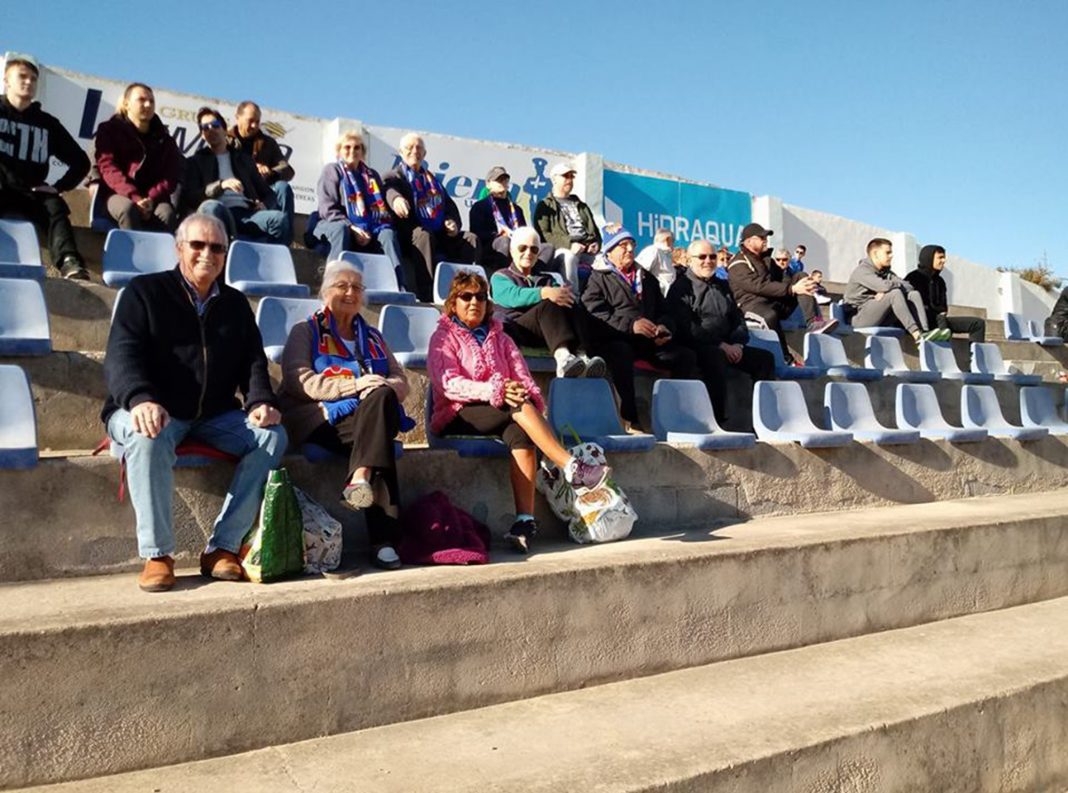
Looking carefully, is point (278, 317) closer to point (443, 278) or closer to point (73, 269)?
point (73, 269)

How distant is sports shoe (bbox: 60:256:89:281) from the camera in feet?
14.7

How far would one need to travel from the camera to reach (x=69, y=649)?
2068 mm

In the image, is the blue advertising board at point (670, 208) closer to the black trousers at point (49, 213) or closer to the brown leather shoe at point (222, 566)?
the black trousers at point (49, 213)

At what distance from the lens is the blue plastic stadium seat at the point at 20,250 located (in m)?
4.01

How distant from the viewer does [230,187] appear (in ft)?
18.3

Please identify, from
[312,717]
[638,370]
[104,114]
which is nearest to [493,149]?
[104,114]

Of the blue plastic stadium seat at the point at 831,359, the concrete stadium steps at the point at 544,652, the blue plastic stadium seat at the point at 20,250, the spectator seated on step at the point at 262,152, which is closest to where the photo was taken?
the concrete stadium steps at the point at 544,652

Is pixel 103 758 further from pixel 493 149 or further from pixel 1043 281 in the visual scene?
pixel 1043 281

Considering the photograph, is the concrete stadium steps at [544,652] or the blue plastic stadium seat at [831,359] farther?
the blue plastic stadium seat at [831,359]

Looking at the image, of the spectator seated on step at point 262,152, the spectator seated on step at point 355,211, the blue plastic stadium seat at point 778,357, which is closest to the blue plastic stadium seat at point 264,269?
the spectator seated on step at point 355,211

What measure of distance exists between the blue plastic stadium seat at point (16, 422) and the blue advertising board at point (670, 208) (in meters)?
9.68

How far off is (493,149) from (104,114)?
4.37 m

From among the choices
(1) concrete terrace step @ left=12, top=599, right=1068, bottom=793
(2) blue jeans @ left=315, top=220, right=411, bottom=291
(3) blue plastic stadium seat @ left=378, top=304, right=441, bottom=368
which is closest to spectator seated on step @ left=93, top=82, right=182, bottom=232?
(2) blue jeans @ left=315, top=220, right=411, bottom=291

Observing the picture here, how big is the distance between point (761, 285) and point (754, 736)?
4498 millimetres
